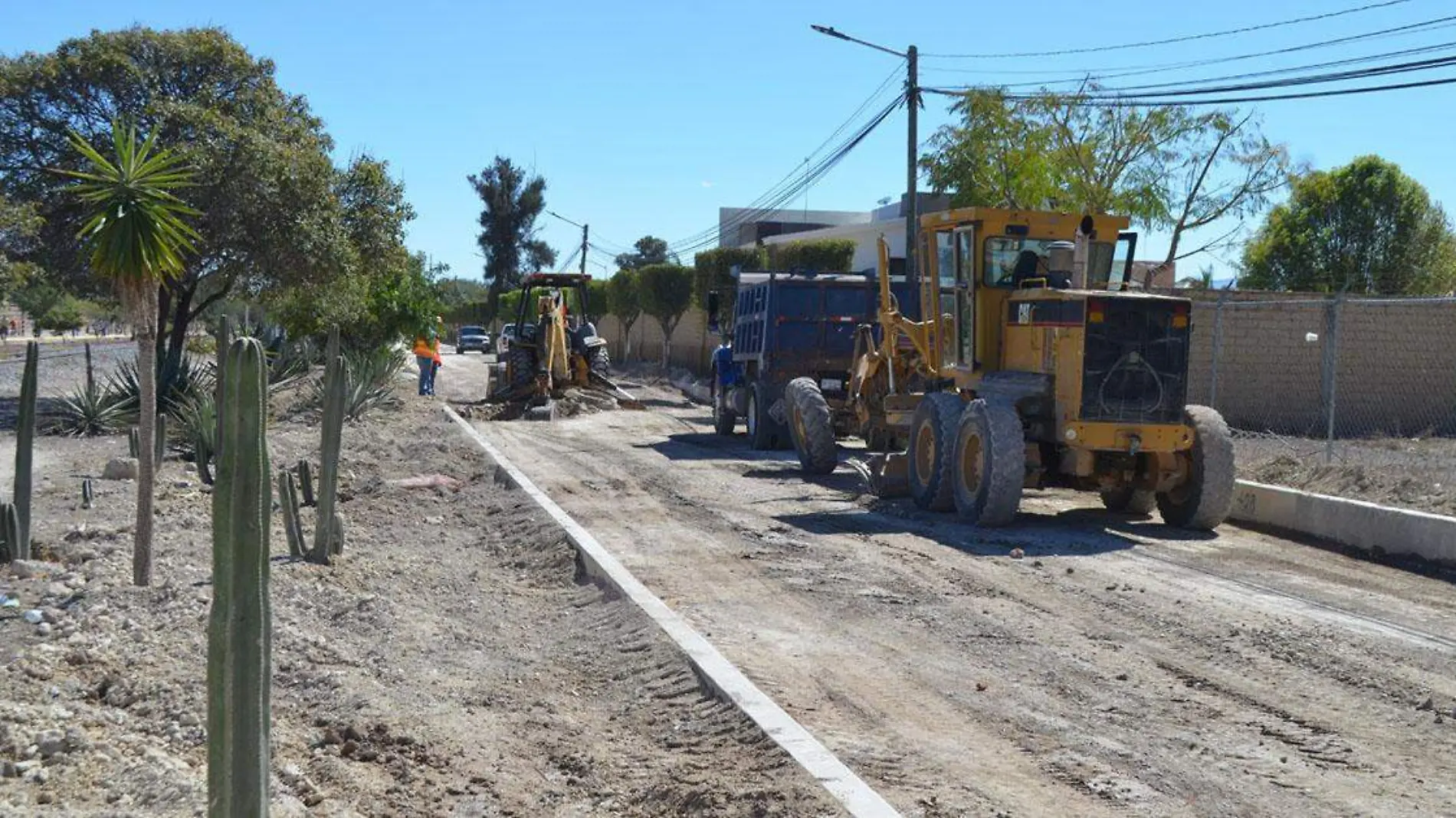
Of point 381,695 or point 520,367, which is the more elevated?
point 520,367

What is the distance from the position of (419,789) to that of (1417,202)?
3828cm

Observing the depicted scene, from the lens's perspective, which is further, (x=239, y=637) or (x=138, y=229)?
(x=138, y=229)

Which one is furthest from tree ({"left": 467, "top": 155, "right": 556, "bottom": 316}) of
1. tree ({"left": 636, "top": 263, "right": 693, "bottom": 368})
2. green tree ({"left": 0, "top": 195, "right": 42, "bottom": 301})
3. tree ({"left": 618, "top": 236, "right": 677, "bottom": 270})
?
green tree ({"left": 0, "top": 195, "right": 42, "bottom": 301})

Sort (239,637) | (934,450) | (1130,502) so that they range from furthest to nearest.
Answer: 1. (1130,502)
2. (934,450)
3. (239,637)

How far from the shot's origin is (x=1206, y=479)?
12070 mm

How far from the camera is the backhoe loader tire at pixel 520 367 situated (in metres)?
26.3

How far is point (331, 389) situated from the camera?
9828 millimetres

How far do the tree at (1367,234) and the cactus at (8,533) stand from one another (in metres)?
34.6

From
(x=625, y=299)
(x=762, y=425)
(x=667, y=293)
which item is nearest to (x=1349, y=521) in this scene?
(x=762, y=425)

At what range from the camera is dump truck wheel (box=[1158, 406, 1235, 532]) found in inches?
475

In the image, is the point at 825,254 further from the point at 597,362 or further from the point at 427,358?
the point at 427,358

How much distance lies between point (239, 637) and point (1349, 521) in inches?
397

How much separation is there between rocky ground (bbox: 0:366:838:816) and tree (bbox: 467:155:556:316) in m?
80.0

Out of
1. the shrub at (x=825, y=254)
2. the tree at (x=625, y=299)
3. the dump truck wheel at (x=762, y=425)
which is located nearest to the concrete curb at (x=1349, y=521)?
the dump truck wheel at (x=762, y=425)
